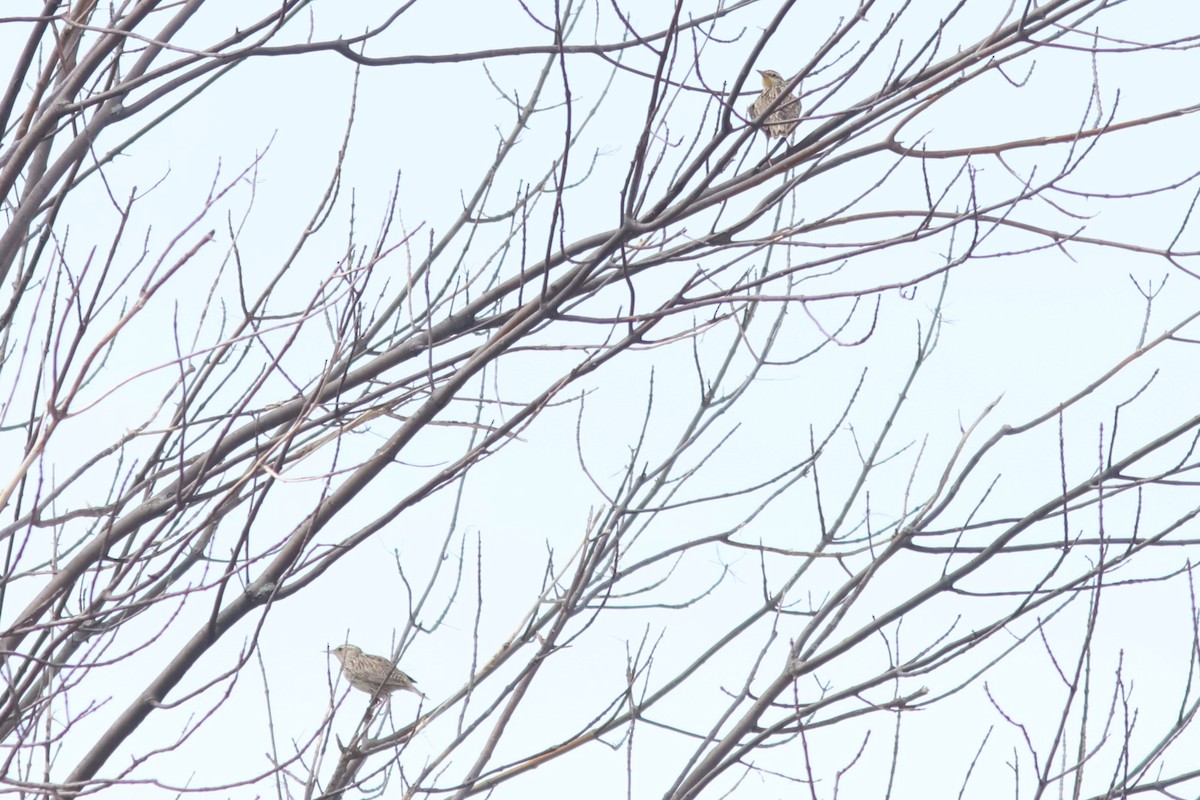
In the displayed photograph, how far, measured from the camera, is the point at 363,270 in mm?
2619

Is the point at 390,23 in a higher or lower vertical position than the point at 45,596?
higher

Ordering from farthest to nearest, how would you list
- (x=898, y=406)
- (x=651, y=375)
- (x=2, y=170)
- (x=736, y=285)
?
(x=898, y=406)
(x=651, y=375)
(x=2, y=170)
(x=736, y=285)

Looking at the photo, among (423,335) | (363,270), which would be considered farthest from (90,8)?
(423,335)

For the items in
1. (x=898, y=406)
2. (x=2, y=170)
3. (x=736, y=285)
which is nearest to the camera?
(x=736, y=285)

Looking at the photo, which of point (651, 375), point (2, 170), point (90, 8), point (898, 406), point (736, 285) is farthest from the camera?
point (898, 406)

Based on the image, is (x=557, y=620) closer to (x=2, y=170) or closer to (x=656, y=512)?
(x=656, y=512)

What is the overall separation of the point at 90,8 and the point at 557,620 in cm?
175

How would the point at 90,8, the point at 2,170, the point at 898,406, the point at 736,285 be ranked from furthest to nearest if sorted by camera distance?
the point at 898,406, the point at 90,8, the point at 2,170, the point at 736,285

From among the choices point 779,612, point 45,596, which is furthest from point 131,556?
point 779,612

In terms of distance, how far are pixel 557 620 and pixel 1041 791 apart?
108 centimetres

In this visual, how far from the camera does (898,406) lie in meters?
3.69

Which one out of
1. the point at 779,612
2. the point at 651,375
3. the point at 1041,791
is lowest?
the point at 1041,791

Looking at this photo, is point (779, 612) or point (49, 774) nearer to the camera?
point (49, 774)

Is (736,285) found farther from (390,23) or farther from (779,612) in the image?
(779,612)
